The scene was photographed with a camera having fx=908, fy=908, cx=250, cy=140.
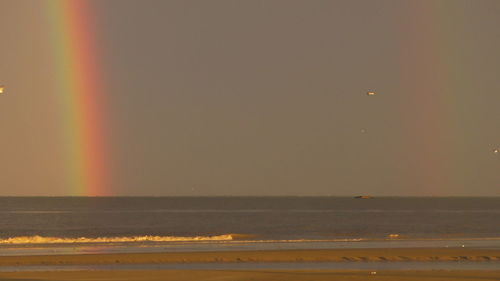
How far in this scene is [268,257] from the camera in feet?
Answer: 128

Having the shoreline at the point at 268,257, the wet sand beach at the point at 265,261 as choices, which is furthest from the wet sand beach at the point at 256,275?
the shoreline at the point at 268,257

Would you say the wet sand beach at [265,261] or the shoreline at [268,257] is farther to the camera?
the shoreline at [268,257]

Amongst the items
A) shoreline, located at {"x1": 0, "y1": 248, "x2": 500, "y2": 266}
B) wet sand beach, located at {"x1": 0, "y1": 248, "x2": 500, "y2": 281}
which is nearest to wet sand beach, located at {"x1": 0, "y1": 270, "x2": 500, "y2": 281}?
wet sand beach, located at {"x1": 0, "y1": 248, "x2": 500, "y2": 281}

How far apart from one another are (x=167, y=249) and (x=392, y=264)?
14309mm

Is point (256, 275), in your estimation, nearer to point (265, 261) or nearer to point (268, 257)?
point (265, 261)

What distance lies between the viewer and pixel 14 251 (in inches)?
1743

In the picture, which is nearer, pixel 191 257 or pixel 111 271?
pixel 111 271

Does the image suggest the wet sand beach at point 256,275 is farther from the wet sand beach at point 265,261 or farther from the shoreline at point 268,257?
the shoreline at point 268,257

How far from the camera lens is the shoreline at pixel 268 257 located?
37.4 meters

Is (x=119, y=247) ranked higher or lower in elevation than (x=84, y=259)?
higher

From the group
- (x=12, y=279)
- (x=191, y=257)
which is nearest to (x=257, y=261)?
(x=191, y=257)

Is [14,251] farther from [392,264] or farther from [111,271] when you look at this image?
[392,264]

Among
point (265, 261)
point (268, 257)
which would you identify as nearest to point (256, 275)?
point (265, 261)

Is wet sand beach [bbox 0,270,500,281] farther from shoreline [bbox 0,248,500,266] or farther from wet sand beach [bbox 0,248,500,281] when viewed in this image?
shoreline [bbox 0,248,500,266]
